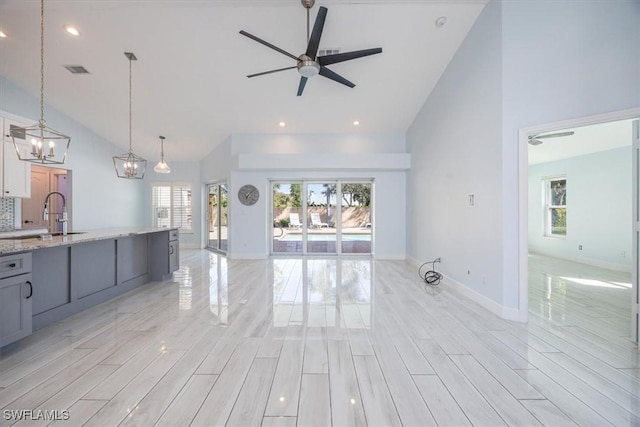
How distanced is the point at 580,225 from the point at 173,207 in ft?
34.9

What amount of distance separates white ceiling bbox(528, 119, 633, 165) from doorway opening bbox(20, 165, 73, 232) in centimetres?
1023

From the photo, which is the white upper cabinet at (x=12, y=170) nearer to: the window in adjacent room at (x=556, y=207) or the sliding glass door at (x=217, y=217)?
the sliding glass door at (x=217, y=217)

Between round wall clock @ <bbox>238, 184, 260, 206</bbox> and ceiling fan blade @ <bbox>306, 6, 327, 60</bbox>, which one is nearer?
ceiling fan blade @ <bbox>306, 6, 327, 60</bbox>

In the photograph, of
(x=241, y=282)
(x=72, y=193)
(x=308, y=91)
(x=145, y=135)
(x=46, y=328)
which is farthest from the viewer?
(x=145, y=135)

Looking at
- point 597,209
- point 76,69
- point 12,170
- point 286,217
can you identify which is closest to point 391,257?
point 286,217

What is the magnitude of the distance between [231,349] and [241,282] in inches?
88.3

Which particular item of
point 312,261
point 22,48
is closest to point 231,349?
point 312,261

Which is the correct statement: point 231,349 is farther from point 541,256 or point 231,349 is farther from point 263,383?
point 541,256

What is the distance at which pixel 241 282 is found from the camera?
4508 mm

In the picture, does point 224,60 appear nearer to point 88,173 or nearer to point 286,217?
point 286,217

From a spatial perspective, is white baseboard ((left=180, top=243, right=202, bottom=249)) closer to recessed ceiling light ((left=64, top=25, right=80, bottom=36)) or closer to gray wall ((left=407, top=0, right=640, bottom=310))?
recessed ceiling light ((left=64, top=25, right=80, bottom=36))

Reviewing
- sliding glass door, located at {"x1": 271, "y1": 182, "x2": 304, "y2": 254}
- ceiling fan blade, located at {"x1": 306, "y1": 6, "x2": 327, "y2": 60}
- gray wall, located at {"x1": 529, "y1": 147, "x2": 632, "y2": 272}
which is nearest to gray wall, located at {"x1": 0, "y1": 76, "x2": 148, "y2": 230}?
sliding glass door, located at {"x1": 271, "y1": 182, "x2": 304, "y2": 254}

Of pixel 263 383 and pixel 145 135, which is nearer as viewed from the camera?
pixel 263 383

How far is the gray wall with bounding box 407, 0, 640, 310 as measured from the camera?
8.35 ft
